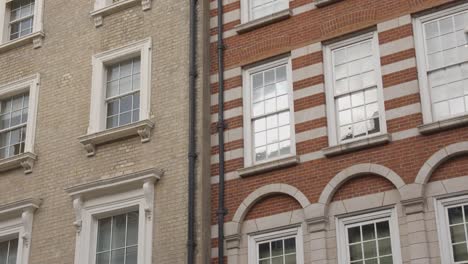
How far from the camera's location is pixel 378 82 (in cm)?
1655

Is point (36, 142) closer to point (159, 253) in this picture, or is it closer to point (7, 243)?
point (7, 243)

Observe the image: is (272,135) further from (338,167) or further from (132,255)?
(132,255)

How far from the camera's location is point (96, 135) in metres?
19.2

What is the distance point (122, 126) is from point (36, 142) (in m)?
2.77

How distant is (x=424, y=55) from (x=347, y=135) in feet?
7.09

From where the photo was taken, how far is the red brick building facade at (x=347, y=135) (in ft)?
49.7

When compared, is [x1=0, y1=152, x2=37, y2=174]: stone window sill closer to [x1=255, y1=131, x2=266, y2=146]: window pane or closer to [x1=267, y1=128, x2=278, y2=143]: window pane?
[x1=255, y1=131, x2=266, y2=146]: window pane

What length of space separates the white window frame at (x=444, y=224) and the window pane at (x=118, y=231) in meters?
6.98

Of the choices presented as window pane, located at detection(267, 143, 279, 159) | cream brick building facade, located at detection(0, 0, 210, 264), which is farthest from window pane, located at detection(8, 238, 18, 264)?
window pane, located at detection(267, 143, 279, 159)

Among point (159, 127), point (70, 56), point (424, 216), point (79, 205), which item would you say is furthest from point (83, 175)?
point (424, 216)

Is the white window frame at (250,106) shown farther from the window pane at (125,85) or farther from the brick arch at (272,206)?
the window pane at (125,85)

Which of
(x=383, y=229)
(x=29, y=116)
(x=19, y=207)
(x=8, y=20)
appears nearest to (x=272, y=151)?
(x=383, y=229)

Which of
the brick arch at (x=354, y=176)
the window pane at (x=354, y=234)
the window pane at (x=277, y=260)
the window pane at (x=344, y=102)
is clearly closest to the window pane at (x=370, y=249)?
the window pane at (x=354, y=234)

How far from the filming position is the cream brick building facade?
1781 centimetres
